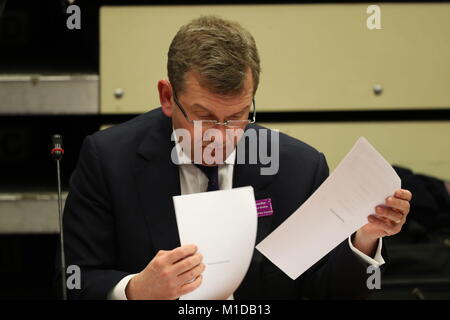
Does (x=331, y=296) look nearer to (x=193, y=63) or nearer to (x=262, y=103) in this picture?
(x=193, y=63)

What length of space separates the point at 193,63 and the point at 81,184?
39 cm

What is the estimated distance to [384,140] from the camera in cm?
242

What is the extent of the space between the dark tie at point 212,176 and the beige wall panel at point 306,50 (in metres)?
0.97

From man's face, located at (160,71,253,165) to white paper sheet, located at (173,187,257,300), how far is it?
144 mm

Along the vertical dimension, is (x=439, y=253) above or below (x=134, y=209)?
below

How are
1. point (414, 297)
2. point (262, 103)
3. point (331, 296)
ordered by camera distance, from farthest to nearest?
point (262, 103), point (414, 297), point (331, 296)

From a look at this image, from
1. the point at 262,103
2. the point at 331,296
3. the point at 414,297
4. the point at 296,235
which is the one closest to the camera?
the point at 296,235

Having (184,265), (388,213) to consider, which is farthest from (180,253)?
(388,213)

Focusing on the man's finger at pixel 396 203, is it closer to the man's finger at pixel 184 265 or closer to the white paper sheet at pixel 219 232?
the white paper sheet at pixel 219 232

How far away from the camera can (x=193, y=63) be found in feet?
4.17

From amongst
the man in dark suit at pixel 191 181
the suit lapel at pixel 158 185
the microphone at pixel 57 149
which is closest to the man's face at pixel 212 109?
the man in dark suit at pixel 191 181

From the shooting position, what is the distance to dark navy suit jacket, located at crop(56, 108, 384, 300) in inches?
54.0

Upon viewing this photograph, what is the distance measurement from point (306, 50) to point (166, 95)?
1.07 metres

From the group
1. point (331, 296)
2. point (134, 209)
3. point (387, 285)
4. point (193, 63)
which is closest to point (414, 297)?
point (387, 285)
